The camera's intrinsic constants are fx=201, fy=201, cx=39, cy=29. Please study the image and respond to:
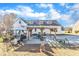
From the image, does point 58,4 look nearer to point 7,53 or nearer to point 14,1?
point 14,1

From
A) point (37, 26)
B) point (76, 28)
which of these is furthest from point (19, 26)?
point (76, 28)

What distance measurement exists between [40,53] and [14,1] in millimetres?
509

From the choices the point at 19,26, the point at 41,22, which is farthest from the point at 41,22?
the point at 19,26

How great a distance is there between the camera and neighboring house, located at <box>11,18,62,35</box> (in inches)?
69.4

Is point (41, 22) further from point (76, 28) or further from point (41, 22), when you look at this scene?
point (76, 28)

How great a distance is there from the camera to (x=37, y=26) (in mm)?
1778

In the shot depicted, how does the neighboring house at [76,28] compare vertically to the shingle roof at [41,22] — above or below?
below

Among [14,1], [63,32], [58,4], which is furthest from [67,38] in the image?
[14,1]

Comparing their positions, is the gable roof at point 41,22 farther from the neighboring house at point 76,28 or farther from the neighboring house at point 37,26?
the neighboring house at point 76,28

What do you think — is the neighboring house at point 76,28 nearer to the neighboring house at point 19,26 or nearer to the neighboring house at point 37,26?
the neighboring house at point 37,26

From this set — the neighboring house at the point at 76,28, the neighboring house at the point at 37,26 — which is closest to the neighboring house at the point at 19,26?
the neighboring house at the point at 37,26

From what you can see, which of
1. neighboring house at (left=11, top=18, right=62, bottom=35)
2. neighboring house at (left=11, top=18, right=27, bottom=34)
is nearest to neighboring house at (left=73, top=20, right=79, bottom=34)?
neighboring house at (left=11, top=18, right=62, bottom=35)

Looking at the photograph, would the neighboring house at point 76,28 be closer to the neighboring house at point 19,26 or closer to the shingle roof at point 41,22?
the shingle roof at point 41,22

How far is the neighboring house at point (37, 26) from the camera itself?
1.76 m
